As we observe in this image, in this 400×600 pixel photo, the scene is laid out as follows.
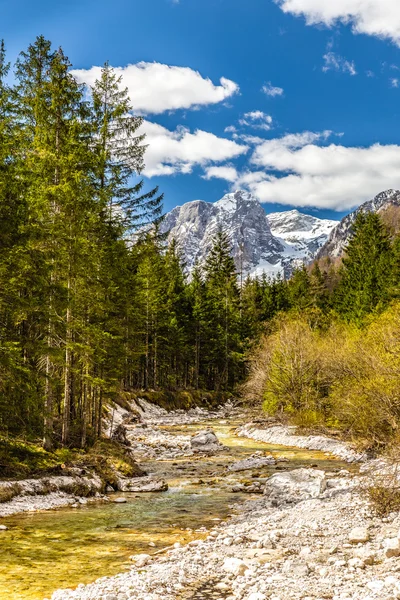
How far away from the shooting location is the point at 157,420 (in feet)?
131

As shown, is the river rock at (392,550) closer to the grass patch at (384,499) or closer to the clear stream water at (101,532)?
the grass patch at (384,499)

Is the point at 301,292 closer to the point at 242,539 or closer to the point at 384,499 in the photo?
the point at 384,499

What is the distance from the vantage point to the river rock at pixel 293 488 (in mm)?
14641

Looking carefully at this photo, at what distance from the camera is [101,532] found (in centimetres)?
1129

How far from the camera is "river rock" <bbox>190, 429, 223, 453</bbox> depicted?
26030 millimetres

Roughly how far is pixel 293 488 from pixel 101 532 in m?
6.30

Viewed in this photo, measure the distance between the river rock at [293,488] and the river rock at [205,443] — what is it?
9962mm

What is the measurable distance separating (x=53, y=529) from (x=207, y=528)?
352 centimetres

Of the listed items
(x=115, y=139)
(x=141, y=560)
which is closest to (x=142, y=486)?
(x=141, y=560)

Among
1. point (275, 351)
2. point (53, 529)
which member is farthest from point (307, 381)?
point (53, 529)

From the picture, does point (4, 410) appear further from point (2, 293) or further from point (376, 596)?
point (376, 596)

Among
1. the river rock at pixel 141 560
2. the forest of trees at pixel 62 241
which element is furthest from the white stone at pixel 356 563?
the forest of trees at pixel 62 241

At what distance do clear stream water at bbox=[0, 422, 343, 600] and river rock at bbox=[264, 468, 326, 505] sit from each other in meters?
0.99

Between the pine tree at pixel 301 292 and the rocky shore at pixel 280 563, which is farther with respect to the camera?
the pine tree at pixel 301 292
